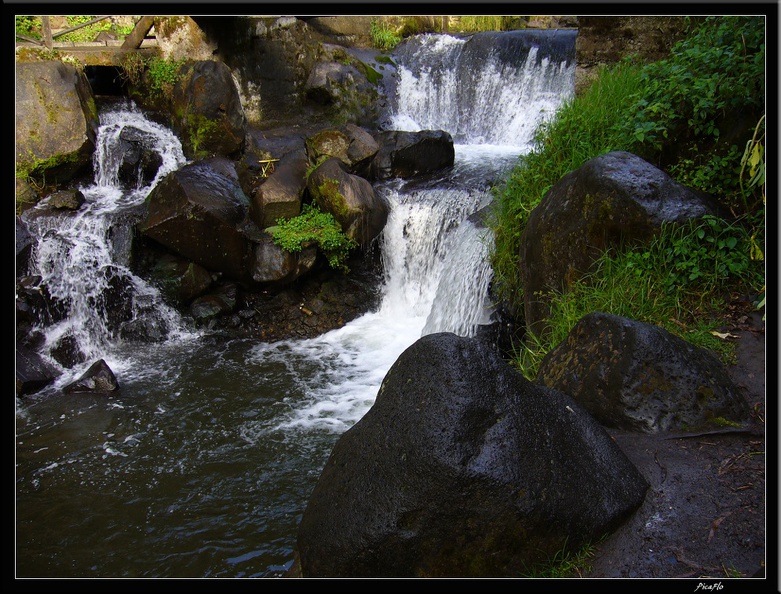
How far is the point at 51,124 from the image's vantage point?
341 inches

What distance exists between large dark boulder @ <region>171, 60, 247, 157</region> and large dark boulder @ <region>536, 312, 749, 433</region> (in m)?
7.42

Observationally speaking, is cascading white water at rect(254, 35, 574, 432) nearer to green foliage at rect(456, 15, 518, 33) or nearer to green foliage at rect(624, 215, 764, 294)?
green foliage at rect(456, 15, 518, 33)

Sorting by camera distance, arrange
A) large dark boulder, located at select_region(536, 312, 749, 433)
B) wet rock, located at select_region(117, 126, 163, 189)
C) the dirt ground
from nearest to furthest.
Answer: the dirt ground → large dark boulder, located at select_region(536, 312, 749, 433) → wet rock, located at select_region(117, 126, 163, 189)

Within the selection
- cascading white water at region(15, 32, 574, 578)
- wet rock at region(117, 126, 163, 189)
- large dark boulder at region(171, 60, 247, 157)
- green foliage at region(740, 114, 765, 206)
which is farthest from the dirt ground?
wet rock at region(117, 126, 163, 189)

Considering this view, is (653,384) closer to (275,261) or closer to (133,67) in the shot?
(275,261)

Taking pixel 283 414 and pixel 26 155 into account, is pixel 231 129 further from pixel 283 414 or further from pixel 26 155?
pixel 283 414

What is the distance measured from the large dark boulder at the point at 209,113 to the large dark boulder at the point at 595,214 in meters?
6.02

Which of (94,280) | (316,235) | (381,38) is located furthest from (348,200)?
(381,38)

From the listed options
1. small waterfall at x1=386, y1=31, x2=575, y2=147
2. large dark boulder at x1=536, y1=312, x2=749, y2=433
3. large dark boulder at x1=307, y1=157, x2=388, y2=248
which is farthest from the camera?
small waterfall at x1=386, y1=31, x2=575, y2=147

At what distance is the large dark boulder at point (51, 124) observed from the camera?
847cm

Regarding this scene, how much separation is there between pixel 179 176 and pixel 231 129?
1960 mm

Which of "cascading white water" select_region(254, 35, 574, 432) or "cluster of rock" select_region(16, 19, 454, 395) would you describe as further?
"cluster of rock" select_region(16, 19, 454, 395)

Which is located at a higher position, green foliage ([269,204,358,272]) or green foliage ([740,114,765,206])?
green foliage ([740,114,765,206])

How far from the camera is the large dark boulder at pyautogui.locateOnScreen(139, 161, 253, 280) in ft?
25.0
